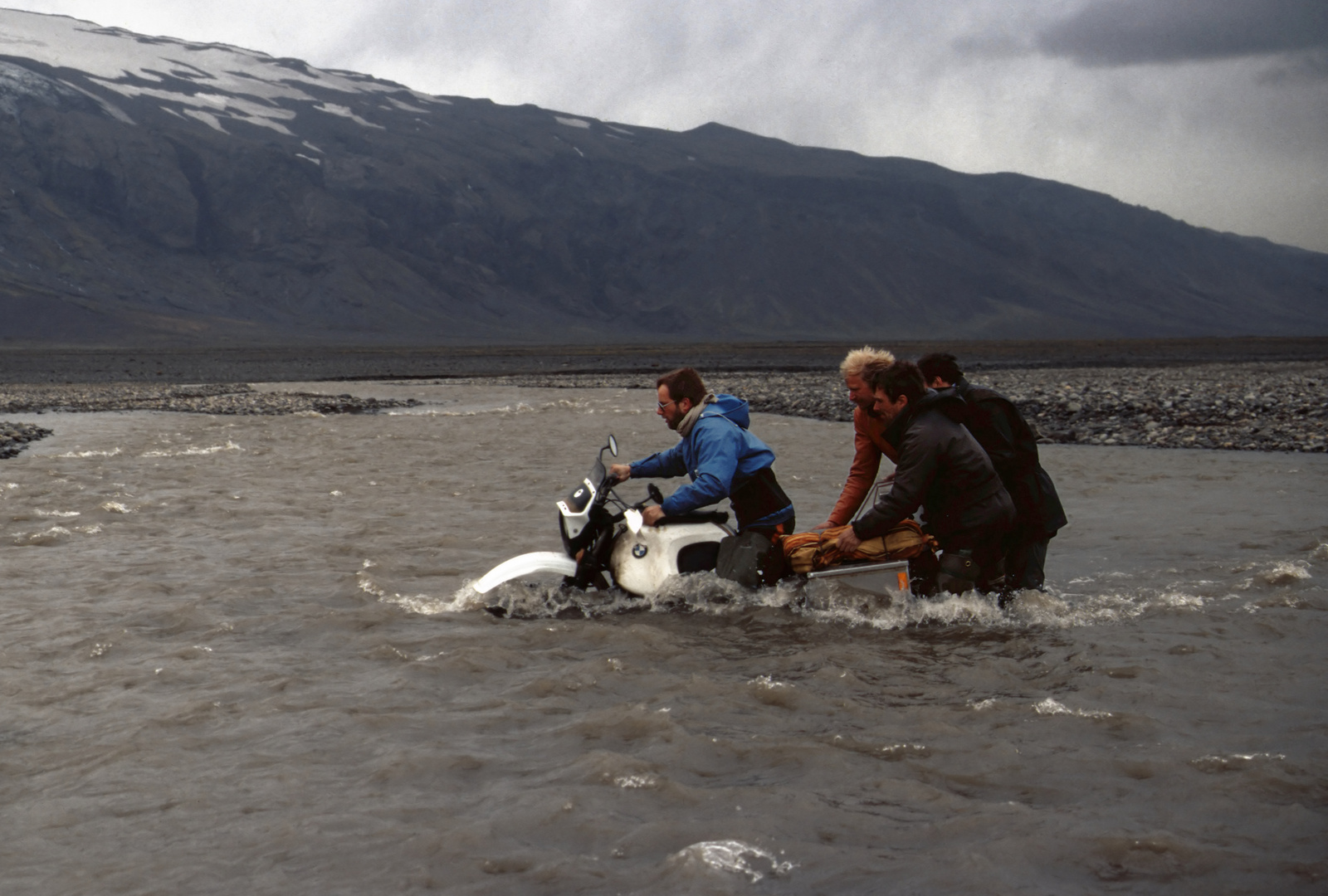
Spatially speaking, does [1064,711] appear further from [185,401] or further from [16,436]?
[185,401]

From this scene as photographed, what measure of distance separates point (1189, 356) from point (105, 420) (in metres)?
76.6

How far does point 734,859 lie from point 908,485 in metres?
3.60

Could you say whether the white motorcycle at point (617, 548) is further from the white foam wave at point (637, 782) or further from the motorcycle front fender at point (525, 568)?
the white foam wave at point (637, 782)

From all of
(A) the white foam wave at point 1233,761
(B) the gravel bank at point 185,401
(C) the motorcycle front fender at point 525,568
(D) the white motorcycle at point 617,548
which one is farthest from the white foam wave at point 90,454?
(A) the white foam wave at point 1233,761

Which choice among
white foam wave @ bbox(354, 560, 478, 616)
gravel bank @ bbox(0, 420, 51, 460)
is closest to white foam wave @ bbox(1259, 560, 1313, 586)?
white foam wave @ bbox(354, 560, 478, 616)

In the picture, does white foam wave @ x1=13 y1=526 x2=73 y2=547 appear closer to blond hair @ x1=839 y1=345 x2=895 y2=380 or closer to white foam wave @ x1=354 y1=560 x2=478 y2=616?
white foam wave @ x1=354 y1=560 x2=478 y2=616

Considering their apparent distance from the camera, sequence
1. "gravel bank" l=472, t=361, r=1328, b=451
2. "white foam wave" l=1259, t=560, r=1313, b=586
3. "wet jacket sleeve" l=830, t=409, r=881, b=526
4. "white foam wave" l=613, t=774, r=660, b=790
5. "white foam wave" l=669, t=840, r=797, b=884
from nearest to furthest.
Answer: "white foam wave" l=669, t=840, r=797, b=884
"white foam wave" l=613, t=774, r=660, b=790
"wet jacket sleeve" l=830, t=409, r=881, b=526
"white foam wave" l=1259, t=560, r=1313, b=586
"gravel bank" l=472, t=361, r=1328, b=451

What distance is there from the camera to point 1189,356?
88.2m

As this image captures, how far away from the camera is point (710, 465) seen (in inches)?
313

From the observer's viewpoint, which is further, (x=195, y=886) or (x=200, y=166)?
(x=200, y=166)

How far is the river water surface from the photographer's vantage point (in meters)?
4.49

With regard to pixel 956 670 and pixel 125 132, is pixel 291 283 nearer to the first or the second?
pixel 125 132

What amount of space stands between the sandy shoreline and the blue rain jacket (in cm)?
1466

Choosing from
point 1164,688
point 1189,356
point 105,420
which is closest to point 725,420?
point 1164,688
